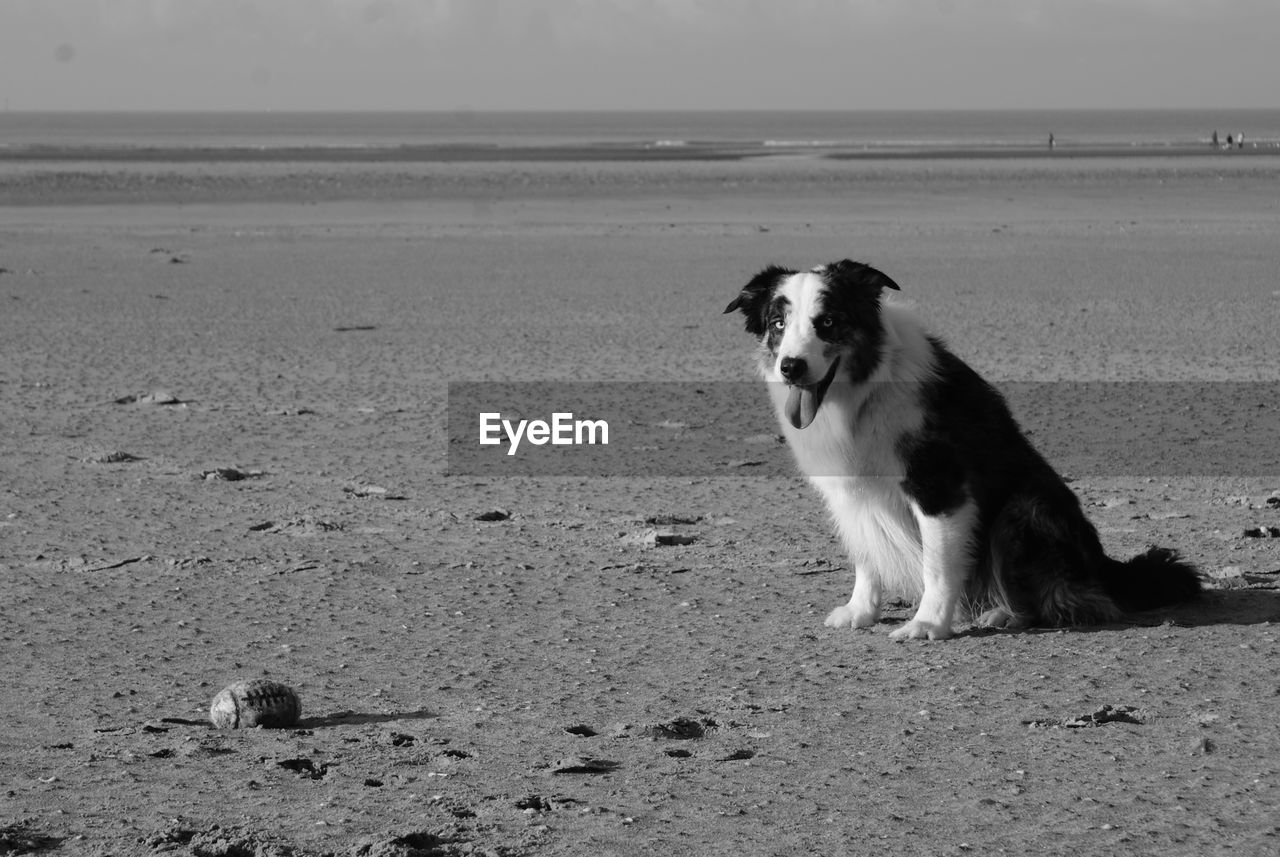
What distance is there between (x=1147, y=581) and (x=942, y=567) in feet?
2.83

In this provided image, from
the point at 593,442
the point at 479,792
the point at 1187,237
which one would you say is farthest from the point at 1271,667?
the point at 1187,237

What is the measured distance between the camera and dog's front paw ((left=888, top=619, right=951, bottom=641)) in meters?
6.22

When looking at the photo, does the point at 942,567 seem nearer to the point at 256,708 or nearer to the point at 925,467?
the point at 925,467

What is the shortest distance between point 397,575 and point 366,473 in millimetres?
2351

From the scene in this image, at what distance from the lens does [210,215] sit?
3319cm

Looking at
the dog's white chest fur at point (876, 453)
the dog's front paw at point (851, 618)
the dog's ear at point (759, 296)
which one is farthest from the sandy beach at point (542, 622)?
the dog's ear at point (759, 296)

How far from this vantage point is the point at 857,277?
20.0ft

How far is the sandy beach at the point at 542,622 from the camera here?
14.5 feet

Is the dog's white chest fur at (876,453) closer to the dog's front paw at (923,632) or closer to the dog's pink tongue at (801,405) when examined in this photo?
the dog's pink tongue at (801,405)

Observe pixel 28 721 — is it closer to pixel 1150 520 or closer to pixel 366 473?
pixel 366 473

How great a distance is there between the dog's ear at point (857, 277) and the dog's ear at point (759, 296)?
0.66 feet
